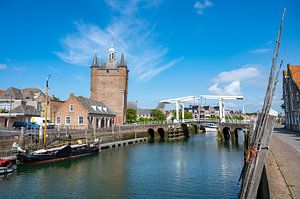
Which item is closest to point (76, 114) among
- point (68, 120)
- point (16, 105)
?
point (68, 120)

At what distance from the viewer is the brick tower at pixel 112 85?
196 ft

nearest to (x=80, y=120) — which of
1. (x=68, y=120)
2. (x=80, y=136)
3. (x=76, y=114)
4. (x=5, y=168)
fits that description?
(x=76, y=114)

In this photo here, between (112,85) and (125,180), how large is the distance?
44.3 metres

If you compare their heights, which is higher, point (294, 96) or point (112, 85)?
point (112, 85)

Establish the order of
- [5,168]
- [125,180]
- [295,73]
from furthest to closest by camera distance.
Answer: [295,73], [5,168], [125,180]

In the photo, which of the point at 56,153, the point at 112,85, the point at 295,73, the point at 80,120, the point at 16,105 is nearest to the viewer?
the point at 56,153

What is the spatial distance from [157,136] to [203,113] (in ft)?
285

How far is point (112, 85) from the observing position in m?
60.8

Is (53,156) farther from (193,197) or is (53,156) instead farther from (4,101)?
(4,101)

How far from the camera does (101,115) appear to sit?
5059 centimetres

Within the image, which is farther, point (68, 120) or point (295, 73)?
point (68, 120)

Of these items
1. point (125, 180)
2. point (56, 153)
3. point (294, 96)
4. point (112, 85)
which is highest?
point (112, 85)

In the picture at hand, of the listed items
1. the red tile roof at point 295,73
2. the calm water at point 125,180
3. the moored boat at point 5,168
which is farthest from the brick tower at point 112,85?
the moored boat at point 5,168

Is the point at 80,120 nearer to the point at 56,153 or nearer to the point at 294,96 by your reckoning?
the point at 56,153
